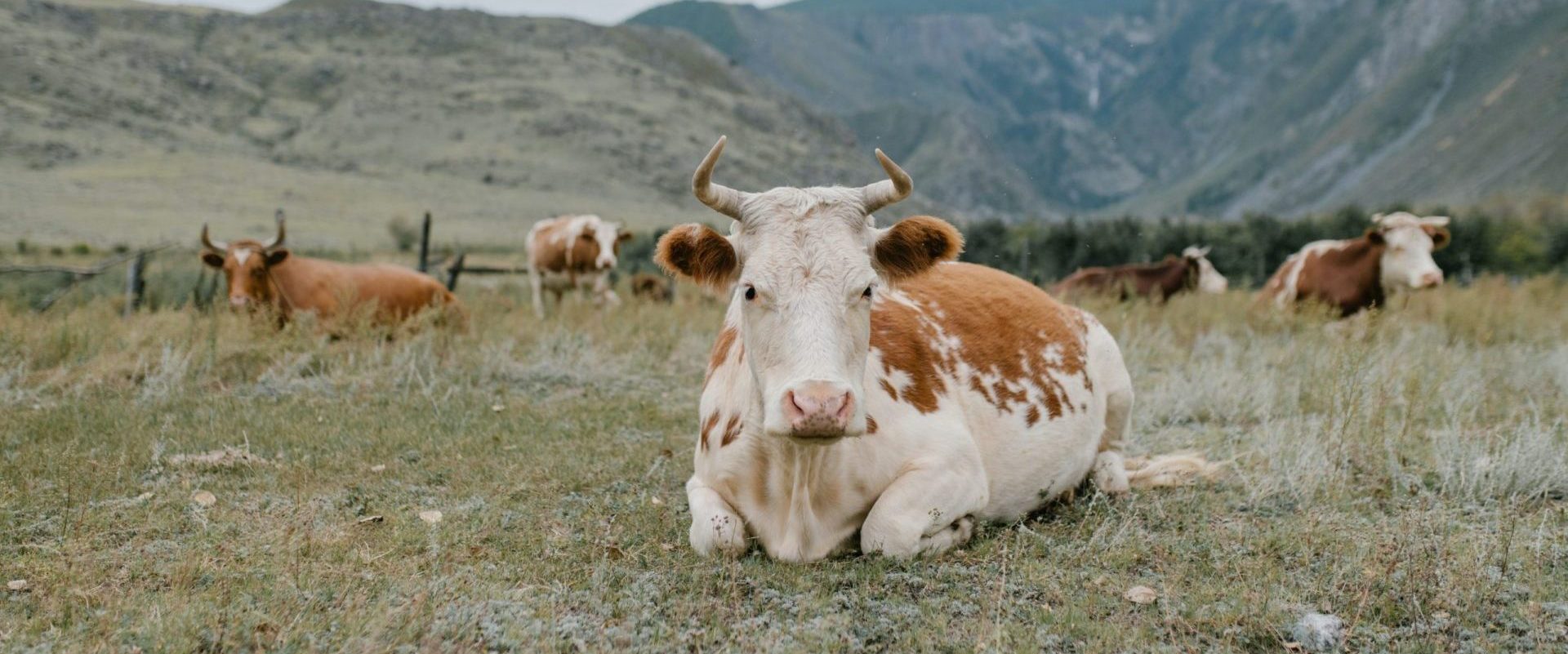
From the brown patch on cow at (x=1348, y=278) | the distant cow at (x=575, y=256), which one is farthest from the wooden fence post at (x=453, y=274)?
the brown patch on cow at (x=1348, y=278)

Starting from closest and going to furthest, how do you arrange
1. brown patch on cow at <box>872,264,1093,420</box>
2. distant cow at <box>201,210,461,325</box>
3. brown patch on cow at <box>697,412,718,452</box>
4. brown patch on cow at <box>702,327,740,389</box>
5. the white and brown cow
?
the white and brown cow < brown patch on cow at <box>697,412,718,452</box> < brown patch on cow at <box>872,264,1093,420</box> < brown patch on cow at <box>702,327,740,389</box> < distant cow at <box>201,210,461,325</box>

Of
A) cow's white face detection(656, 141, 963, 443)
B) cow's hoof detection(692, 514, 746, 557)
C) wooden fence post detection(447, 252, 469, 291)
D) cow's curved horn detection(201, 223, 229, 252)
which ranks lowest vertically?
wooden fence post detection(447, 252, 469, 291)

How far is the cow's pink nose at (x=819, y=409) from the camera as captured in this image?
3.45 m

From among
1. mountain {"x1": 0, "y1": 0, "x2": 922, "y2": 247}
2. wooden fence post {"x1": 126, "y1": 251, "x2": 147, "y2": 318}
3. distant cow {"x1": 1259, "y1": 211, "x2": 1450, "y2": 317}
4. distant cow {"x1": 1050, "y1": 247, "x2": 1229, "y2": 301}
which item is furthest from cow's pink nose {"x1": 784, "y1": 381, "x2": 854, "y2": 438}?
mountain {"x1": 0, "y1": 0, "x2": 922, "y2": 247}

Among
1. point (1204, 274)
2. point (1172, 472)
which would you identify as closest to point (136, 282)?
point (1172, 472)

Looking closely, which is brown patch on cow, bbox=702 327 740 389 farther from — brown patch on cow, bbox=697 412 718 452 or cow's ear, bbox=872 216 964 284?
cow's ear, bbox=872 216 964 284

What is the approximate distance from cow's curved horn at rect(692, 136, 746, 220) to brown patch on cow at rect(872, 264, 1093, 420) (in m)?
0.92

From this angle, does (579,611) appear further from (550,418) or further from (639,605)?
(550,418)

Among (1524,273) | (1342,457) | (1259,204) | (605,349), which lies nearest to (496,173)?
(1524,273)

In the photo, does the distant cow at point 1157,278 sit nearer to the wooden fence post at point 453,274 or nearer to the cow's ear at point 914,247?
the wooden fence post at point 453,274

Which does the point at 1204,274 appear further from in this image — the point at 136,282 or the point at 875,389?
the point at 136,282

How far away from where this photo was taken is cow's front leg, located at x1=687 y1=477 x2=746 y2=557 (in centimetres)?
416

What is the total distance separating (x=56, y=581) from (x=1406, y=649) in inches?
185

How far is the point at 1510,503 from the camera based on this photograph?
502 cm
